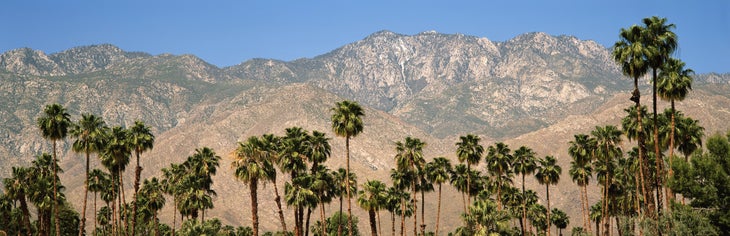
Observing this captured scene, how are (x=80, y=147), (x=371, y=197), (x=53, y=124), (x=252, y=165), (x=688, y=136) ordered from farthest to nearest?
(x=371, y=197)
(x=80, y=147)
(x=53, y=124)
(x=688, y=136)
(x=252, y=165)

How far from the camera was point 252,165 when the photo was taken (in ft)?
210

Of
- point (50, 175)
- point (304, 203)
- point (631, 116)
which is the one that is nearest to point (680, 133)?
point (631, 116)

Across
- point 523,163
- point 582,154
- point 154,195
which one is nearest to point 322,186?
point 154,195

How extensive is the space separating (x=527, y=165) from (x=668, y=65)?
33756 mm

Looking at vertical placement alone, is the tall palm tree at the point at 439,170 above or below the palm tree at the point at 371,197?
above

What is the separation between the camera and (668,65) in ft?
182

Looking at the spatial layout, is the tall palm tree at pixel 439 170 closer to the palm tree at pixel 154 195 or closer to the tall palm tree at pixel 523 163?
the tall palm tree at pixel 523 163

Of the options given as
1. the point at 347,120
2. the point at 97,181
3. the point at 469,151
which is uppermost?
the point at 347,120

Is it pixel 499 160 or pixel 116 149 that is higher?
pixel 116 149

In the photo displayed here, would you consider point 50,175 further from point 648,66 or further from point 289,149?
point 648,66

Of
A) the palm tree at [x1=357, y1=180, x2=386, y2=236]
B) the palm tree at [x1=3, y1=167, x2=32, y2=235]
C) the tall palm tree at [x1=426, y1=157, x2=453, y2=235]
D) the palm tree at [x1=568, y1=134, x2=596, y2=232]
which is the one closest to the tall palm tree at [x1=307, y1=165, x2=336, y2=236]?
the palm tree at [x1=357, y1=180, x2=386, y2=236]

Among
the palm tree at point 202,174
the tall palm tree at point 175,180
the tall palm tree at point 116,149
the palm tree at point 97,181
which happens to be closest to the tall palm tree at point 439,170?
the palm tree at point 202,174

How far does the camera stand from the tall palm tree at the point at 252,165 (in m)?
64.1

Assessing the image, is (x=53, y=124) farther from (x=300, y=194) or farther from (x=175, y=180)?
(x=300, y=194)
